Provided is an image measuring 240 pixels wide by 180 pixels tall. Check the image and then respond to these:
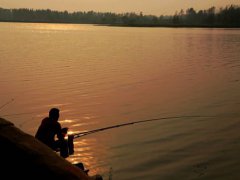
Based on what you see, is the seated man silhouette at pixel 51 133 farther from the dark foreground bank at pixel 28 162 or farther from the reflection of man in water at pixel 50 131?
the dark foreground bank at pixel 28 162

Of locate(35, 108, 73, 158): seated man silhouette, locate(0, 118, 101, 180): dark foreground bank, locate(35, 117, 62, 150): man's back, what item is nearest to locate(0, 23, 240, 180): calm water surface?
locate(35, 108, 73, 158): seated man silhouette

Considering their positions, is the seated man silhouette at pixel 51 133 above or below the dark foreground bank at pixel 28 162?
below

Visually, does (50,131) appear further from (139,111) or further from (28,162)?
(139,111)

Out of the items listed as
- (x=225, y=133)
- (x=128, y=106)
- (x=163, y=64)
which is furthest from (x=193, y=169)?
(x=163, y=64)

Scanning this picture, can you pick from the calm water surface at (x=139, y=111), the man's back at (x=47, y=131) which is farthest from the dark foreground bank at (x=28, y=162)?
the calm water surface at (x=139, y=111)

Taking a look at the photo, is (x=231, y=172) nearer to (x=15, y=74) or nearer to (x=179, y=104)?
(x=179, y=104)

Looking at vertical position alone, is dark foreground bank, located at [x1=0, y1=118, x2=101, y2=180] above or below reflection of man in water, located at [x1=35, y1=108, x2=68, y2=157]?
above

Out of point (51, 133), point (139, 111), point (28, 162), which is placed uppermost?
point (28, 162)

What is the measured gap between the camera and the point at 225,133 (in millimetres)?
13297

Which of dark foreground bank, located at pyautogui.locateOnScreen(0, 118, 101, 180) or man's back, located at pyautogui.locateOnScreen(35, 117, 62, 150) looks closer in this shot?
dark foreground bank, located at pyautogui.locateOnScreen(0, 118, 101, 180)

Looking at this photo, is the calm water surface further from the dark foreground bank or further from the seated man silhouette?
the dark foreground bank

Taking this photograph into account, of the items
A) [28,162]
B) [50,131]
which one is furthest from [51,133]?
[28,162]

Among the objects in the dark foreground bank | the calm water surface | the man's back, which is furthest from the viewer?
the calm water surface

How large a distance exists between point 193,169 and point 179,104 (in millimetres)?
7784
